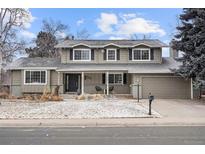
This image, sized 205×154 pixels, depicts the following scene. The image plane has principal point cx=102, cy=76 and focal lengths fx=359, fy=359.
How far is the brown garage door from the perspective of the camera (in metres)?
32.4

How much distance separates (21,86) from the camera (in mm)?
35406

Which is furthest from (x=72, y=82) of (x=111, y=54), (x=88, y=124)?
(x=88, y=124)

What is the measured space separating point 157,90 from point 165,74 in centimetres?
163

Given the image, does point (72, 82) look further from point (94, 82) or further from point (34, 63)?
point (34, 63)

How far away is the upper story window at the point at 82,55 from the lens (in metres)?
36.9

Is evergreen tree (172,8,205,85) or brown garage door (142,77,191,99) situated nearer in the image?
evergreen tree (172,8,205,85)

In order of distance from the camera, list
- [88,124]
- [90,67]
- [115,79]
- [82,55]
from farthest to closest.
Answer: [82,55], [115,79], [90,67], [88,124]

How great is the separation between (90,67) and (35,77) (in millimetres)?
5573

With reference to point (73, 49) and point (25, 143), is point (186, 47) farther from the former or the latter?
point (25, 143)

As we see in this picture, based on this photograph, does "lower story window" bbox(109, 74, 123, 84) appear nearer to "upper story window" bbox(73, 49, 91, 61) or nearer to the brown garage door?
"upper story window" bbox(73, 49, 91, 61)

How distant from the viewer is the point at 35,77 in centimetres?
3559

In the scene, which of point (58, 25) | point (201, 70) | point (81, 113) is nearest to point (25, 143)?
point (81, 113)

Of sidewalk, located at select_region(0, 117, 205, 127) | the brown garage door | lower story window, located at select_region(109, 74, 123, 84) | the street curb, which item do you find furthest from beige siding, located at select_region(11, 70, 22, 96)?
the street curb

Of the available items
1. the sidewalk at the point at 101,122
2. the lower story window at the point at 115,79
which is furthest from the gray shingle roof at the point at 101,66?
the sidewalk at the point at 101,122
